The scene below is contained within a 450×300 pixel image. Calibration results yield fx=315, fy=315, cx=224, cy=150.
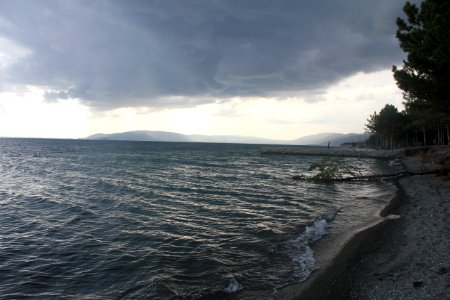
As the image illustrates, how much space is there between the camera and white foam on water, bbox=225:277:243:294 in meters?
10.5

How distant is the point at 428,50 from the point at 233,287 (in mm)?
21912

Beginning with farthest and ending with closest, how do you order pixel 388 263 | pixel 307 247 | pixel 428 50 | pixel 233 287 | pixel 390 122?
1. pixel 390 122
2. pixel 428 50
3. pixel 307 247
4. pixel 388 263
5. pixel 233 287

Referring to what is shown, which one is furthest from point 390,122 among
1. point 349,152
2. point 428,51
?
point 428,51

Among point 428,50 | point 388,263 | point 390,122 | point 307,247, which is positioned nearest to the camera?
point 388,263

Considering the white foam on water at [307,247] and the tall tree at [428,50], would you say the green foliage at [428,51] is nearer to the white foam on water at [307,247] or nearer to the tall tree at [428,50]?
the tall tree at [428,50]

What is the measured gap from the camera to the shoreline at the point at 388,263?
934 centimetres

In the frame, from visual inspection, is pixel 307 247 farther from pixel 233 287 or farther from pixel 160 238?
pixel 160 238

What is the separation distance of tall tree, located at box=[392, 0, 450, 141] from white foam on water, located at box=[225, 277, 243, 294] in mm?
20431

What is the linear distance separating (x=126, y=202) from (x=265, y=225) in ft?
42.0

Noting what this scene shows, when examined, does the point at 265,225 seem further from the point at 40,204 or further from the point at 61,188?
the point at 61,188

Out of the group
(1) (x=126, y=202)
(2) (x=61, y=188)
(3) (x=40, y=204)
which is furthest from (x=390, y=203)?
(2) (x=61, y=188)

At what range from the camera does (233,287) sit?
1070cm

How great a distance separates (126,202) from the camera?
26016 mm

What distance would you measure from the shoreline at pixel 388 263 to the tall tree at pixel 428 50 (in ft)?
35.0
